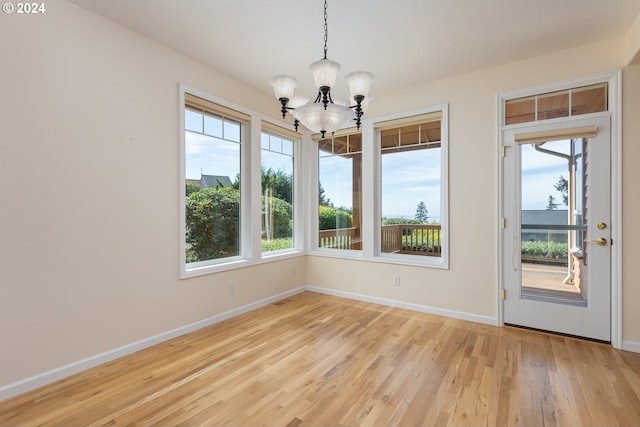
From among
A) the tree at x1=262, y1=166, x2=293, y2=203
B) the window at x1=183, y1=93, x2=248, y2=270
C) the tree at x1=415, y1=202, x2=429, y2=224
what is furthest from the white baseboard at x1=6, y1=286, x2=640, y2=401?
the tree at x1=262, y1=166, x2=293, y2=203

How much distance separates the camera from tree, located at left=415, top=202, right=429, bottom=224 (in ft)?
13.1

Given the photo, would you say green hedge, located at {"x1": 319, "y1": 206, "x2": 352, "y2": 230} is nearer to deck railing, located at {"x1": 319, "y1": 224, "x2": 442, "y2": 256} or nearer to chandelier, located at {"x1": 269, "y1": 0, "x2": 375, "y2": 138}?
deck railing, located at {"x1": 319, "y1": 224, "x2": 442, "y2": 256}

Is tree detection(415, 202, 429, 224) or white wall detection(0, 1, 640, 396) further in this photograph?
tree detection(415, 202, 429, 224)

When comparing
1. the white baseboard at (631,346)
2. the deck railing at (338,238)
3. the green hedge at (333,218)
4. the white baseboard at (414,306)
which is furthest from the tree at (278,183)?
the white baseboard at (631,346)

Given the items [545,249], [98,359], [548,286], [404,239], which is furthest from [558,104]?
[98,359]

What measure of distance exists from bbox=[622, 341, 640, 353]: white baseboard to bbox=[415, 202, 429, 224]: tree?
215 cm

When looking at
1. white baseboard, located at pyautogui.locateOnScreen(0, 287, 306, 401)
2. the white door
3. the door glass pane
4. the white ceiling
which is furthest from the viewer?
the door glass pane

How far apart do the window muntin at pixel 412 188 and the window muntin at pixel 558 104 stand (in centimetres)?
82

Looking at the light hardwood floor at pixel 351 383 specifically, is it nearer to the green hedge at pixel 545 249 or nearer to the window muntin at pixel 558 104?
the green hedge at pixel 545 249

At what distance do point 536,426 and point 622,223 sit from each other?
214cm

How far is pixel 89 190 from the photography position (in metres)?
2.44

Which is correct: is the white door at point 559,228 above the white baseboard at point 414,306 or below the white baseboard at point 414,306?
above

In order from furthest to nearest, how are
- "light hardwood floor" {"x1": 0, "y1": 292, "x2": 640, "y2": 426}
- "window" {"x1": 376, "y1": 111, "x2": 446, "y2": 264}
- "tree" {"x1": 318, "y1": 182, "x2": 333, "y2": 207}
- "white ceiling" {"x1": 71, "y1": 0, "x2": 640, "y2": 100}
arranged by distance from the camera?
"tree" {"x1": 318, "y1": 182, "x2": 333, "y2": 207} < "window" {"x1": 376, "y1": 111, "x2": 446, "y2": 264} < "white ceiling" {"x1": 71, "y1": 0, "x2": 640, "y2": 100} < "light hardwood floor" {"x1": 0, "y1": 292, "x2": 640, "y2": 426}

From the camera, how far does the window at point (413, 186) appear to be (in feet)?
12.8
